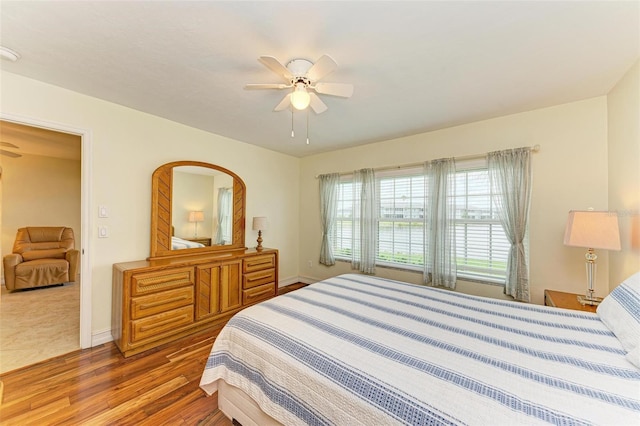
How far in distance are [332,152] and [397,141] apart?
3.78ft

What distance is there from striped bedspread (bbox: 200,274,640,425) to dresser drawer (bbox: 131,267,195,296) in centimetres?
130

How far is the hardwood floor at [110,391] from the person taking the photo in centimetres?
161

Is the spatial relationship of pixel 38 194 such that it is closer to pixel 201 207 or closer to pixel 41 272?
pixel 41 272

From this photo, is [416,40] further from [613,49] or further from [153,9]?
[153,9]

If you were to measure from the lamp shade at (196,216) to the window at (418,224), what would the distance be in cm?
212

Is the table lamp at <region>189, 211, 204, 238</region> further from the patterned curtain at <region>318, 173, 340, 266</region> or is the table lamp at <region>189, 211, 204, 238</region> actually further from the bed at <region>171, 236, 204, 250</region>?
the patterned curtain at <region>318, 173, 340, 266</region>

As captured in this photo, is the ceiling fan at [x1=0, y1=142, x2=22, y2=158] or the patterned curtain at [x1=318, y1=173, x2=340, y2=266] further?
the patterned curtain at [x1=318, y1=173, x2=340, y2=266]

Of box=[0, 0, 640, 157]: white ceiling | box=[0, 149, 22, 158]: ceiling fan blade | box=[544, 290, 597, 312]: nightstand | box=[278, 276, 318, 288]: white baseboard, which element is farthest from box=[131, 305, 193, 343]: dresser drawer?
box=[0, 149, 22, 158]: ceiling fan blade

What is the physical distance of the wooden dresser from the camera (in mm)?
2320

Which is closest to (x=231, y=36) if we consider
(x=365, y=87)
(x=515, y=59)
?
(x=365, y=87)

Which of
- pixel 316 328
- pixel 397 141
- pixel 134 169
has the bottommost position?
pixel 316 328

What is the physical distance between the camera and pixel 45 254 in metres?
4.33

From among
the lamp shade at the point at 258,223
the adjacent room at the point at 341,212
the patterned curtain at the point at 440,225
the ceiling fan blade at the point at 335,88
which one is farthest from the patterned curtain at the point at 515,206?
the lamp shade at the point at 258,223

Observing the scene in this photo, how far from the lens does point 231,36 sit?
1598mm
